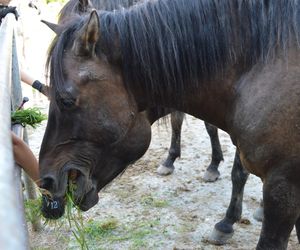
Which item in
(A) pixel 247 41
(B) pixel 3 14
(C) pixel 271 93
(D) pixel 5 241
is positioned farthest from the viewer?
(B) pixel 3 14

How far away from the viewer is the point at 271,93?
65.9 inches

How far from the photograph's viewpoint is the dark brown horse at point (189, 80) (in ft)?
5.53

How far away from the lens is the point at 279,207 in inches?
68.9

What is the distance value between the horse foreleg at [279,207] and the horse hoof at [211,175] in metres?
1.91

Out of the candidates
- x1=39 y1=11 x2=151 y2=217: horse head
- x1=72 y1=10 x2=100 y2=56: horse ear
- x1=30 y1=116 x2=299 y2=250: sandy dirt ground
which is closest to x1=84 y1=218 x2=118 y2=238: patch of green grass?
x1=30 y1=116 x2=299 y2=250: sandy dirt ground

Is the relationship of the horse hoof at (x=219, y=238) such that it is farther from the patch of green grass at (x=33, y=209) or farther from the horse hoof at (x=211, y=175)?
the patch of green grass at (x=33, y=209)

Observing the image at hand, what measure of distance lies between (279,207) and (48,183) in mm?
1047

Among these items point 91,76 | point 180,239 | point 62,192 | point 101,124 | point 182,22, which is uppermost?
point 182,22

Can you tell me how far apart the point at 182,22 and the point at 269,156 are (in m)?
0.70

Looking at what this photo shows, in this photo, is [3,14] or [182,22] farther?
[3,14]

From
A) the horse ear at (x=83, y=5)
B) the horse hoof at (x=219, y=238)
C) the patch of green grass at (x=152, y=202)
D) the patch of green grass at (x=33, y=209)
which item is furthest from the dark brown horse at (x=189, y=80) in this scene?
the patch of green grass at (x=152, y=202)

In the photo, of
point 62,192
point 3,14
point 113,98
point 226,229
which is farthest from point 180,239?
point 3,14

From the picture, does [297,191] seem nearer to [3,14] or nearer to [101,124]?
[101,124]

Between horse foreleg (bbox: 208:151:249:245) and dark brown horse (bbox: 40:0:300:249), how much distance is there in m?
1.10
